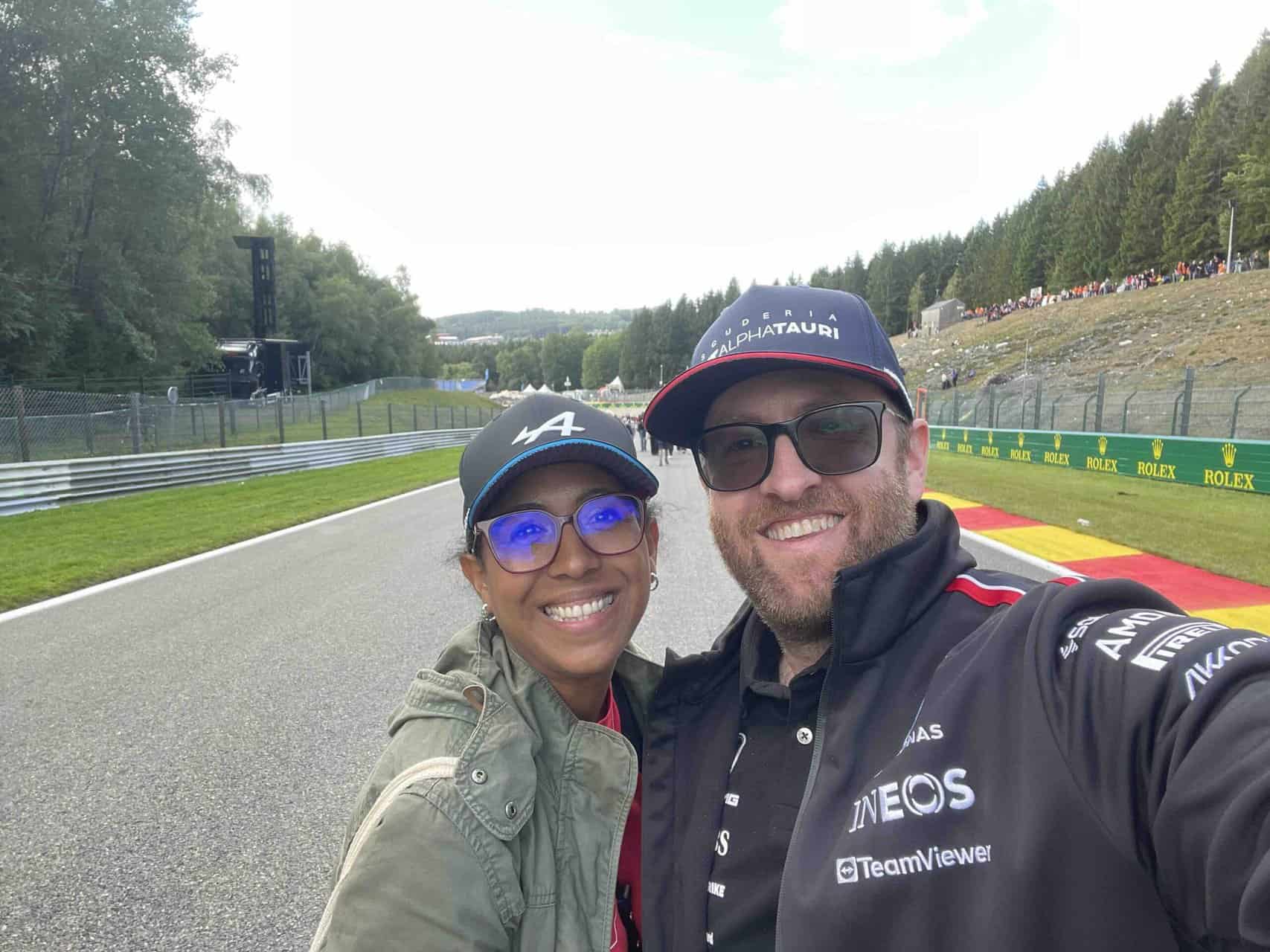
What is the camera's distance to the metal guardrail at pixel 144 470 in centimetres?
A: 1285

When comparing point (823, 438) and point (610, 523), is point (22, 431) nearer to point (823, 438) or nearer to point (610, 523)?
point (610, 523)

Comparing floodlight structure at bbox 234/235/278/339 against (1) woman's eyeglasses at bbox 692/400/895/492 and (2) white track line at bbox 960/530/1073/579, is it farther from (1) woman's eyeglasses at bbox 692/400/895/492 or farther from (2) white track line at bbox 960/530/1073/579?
(1) woman's eyeglasses at bbox 692/400/895/492

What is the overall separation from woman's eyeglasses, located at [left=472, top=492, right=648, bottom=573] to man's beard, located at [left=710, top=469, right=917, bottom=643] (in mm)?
361

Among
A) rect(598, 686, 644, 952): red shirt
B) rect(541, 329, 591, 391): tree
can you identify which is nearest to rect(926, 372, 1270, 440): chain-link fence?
rect(598, 686, 644, 952): red shirt

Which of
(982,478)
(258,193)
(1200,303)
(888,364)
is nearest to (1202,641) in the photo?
(888,364)

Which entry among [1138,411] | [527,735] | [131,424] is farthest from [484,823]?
[1138,411]

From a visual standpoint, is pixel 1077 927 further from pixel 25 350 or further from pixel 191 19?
pixel 191 19

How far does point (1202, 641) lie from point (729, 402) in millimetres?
1137

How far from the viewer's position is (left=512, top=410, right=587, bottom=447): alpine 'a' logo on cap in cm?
184

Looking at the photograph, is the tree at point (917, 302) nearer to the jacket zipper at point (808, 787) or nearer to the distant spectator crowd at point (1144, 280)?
the distant spectator crowd at point (1144, 280)

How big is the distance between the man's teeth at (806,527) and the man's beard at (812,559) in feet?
0.06

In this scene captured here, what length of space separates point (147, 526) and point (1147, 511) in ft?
51.1

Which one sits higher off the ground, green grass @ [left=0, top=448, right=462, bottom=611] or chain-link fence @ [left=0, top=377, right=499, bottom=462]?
chain-link fence @ [left=0, top=377, right=499, bottom=462]

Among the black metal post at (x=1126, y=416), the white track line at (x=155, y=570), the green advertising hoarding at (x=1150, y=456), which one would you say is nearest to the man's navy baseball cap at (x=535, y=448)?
the white track line at (x=155, y=570)
